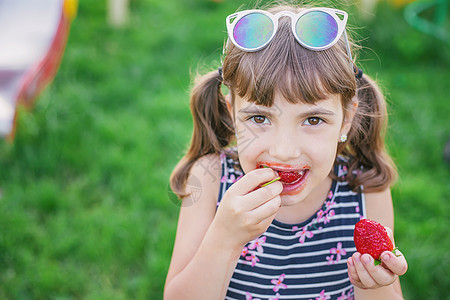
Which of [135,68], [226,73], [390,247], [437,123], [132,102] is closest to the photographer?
[390,247]

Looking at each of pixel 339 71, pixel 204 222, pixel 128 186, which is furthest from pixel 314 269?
pixel 128 186

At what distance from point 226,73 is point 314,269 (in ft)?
2.40

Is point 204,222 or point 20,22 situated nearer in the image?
point 204,222

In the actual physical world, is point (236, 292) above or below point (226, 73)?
below

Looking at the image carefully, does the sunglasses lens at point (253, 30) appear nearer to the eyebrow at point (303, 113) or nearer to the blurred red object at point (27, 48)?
the eyebrow at point (303, 113)

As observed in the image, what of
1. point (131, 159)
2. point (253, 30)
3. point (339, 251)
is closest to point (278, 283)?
point (339, 251)

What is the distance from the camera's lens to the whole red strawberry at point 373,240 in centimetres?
130

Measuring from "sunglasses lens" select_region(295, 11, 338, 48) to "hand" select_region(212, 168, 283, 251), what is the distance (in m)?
0.39

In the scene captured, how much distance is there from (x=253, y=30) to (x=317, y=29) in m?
0.18

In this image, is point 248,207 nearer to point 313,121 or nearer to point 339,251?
point 313,121

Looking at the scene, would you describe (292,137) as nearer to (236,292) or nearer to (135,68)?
(236,292)

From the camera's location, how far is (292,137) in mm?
1336

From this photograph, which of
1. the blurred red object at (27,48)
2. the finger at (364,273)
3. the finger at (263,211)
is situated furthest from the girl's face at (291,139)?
the blurred red object at (27,48)

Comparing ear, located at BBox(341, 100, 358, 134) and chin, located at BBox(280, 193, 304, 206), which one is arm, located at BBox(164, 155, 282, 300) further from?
ear, located at BBox(341, 100, 358, 134)
